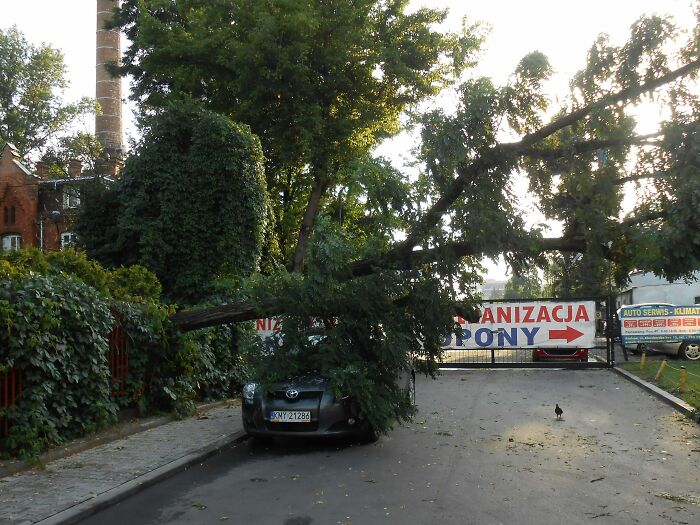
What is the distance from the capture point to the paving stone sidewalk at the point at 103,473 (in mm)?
5586

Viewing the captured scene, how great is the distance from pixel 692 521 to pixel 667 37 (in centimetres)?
563

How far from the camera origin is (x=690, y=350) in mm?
21516

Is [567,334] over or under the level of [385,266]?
under

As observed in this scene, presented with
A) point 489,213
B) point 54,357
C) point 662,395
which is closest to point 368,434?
point 489,213

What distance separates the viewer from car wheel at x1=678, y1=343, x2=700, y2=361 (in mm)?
21406

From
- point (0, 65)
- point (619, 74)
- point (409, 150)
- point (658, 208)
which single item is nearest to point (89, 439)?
point (409, 150)

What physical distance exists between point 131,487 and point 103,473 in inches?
30.9

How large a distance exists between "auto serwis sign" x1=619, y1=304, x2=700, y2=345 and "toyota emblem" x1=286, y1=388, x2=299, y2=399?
1625 centimetres

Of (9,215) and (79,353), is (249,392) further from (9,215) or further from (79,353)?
(9,215)

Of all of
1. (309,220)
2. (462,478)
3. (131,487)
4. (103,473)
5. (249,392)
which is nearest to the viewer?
(131,487)

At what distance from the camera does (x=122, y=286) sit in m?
12.2

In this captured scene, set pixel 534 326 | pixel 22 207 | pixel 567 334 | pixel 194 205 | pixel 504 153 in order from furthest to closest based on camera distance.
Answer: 1. pixel 22 207
2. pixel 534 326
3. pixel 567 334
4. pixel 194 205
5. pixel 504 153

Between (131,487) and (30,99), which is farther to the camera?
(30,99)

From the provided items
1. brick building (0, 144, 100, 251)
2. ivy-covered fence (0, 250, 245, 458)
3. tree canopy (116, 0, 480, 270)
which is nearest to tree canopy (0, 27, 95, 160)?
brick building (0, 144, 100, 251)
